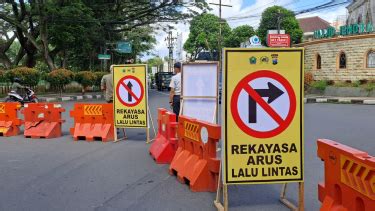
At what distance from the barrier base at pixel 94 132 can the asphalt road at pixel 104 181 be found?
0.30 meters

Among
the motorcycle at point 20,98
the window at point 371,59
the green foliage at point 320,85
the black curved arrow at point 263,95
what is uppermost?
the window at point 371,59

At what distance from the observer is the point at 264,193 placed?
19.5 feet

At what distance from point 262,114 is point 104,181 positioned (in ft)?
9.67

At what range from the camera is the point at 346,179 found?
3.74m

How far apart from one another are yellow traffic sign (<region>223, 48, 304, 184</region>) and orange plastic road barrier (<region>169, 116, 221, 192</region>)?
858 millimetres

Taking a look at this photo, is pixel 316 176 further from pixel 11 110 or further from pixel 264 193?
pixel 11 110

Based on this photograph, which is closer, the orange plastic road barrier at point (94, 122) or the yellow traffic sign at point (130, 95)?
the yellow traffic sign at point (130, 95)

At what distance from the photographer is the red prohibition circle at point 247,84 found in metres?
4.68

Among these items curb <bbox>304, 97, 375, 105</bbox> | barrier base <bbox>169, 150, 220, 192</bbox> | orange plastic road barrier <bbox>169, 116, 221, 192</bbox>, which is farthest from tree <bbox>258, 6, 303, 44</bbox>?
barrier base <bbox>169, 150, 220, 192</bbox>

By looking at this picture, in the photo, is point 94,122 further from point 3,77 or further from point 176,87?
point 3,77

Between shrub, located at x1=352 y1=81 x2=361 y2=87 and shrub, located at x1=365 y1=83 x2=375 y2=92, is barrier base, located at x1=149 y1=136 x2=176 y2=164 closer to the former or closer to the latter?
shrub, located at x1=365 y1=83 x2=375 y2=92

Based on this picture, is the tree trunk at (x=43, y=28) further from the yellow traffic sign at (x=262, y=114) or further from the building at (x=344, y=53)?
the yellow traffic sign at (x=262, y=114)

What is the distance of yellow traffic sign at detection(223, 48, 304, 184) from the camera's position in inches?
184

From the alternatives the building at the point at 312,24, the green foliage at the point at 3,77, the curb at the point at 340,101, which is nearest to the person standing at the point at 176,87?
the curb at the point at 340,101
